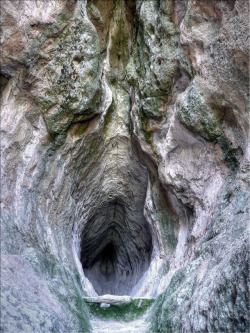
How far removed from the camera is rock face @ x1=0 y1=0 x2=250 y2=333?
3.69m

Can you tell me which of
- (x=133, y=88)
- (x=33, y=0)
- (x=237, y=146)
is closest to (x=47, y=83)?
(x=33, y=0)

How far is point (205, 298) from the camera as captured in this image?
318cm

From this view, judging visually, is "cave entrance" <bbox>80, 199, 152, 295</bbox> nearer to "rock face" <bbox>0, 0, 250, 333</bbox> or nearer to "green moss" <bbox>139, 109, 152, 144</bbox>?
"rock face" <bbox>0, 0, 250, 333</bbox>

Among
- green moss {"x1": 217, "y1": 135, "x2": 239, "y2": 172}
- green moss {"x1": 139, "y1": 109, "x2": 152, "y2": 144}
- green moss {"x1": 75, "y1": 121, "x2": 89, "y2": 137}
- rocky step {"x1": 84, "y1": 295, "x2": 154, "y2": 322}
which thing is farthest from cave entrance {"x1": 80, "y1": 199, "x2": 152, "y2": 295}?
green moss {"x1": 217, "y1": 135, "x2": 239, "y2": 172}

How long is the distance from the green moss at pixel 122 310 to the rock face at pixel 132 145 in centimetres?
19

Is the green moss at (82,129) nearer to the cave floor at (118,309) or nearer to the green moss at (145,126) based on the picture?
the green moss at (145,126)

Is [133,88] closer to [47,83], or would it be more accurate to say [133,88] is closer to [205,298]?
[47,83]

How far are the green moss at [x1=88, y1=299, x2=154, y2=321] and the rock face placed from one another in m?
0.19

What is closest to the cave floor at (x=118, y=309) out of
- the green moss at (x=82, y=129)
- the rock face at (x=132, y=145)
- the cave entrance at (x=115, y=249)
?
the rock face at (x=132, y=145)

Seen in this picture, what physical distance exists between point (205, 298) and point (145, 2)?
5.55 metres

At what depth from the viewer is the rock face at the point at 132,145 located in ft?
12.1

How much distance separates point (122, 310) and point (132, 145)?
3.56m

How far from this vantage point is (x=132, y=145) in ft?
23.1

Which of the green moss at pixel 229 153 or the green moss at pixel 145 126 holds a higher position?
the green moss at pixel 145 126
